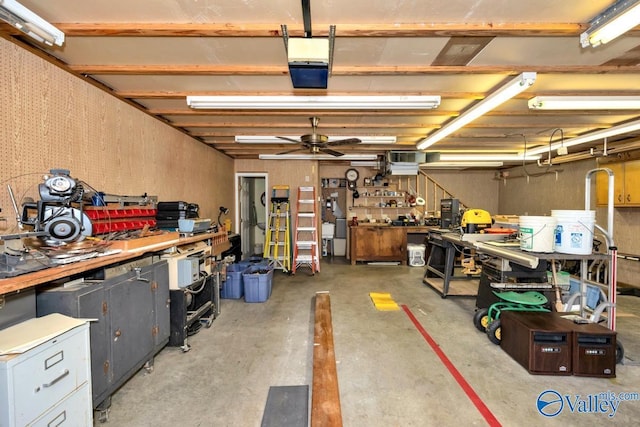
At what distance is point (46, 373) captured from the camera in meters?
1.32

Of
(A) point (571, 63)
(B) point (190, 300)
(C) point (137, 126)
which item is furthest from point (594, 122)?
(C) point (137, 126)

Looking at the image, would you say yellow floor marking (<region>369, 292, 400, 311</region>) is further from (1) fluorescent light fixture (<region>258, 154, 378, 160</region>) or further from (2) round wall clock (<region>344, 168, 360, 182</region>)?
(2) round wall clock (<region>344, 168, 360, 182</region>)

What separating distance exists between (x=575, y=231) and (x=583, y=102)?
4.44 feet

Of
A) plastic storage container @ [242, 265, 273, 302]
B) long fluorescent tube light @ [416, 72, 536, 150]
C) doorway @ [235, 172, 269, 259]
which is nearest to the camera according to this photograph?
long fluorescent tube light @ [416, 72, 536, 150]

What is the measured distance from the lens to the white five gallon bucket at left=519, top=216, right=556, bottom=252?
2.62 metres

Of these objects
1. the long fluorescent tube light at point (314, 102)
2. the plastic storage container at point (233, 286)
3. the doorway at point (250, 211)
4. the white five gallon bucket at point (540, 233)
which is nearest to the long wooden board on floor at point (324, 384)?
the plastic storage container at point (233, 286)

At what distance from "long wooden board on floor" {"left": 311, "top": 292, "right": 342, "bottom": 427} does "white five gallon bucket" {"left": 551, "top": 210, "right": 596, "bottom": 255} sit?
7.93ft

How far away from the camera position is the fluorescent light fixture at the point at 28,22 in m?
1.44

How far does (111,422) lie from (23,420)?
0.75 metres

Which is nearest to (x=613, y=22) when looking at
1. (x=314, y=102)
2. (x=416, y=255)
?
(x=314, y=102)

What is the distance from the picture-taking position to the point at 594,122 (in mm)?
3947

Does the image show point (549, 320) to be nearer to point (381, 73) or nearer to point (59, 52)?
point (381, 73)

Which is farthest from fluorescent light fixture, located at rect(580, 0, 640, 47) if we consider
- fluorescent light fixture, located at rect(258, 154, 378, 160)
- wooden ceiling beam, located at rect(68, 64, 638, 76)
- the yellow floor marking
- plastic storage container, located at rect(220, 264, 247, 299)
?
plastic storage container, located at rect(220, 264, 247, 299)
